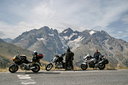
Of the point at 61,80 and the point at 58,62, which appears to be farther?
the point at 58,62

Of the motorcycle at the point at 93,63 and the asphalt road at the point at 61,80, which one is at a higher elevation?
the motorcycle at the point at 93,63

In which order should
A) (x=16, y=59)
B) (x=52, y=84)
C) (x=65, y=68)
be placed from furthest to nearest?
(x=65, y=68) → (x=16, y=59) → (x=52, y=84)

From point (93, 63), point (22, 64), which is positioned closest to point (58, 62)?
point (93, 63)

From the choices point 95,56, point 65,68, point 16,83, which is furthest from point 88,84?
point 95,56

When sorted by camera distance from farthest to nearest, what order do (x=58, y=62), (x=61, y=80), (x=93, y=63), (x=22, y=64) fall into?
(x=93, y=63), (x=58, y=62), (x=22, y=64), (x=61, y=80)

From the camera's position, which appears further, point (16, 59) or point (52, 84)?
point (16, 59)

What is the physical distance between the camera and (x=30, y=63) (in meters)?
17.1

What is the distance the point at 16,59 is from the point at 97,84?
8.01m

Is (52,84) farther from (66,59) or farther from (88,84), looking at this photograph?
(66,59)

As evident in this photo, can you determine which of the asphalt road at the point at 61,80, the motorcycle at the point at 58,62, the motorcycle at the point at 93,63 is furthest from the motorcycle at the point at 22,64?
the motorcycle at the point at 93,63

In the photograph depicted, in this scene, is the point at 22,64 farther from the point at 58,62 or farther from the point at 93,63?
the point at 93,63

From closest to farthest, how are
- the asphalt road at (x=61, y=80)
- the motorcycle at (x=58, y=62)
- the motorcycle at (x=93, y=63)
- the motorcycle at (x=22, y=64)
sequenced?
1. the asphalt road at (x=61, y=80)
2. the motorcycle at (x=22, y=64)
3. the motorcycle at (x=58, y=62)
4. the motorcycle at (x=93, y=63)

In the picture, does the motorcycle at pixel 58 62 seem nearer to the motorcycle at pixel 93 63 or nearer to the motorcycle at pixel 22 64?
the motorcycle at pixel 93 63

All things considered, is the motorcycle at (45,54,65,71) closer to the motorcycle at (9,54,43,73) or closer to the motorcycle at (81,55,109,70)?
the motorcycle at (81,55,109,70)
